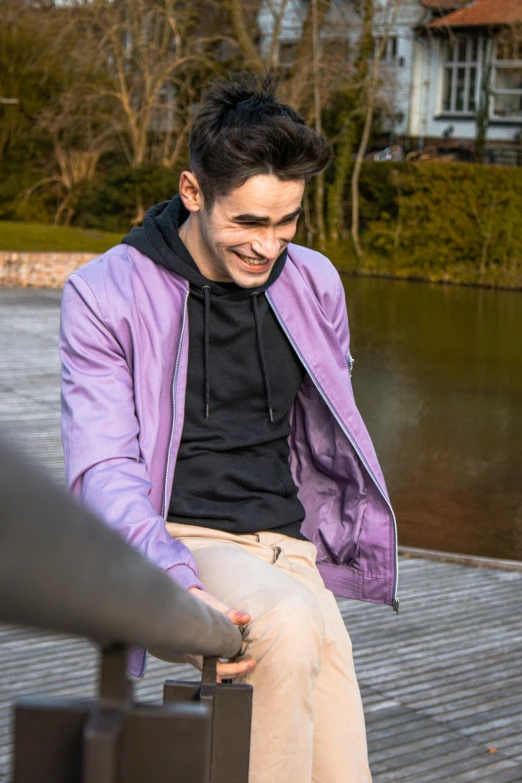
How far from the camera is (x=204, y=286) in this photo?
8.61 ft

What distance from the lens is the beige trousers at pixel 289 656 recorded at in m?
2.06

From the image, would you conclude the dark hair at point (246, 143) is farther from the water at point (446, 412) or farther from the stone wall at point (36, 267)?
the stone wall at point (36, 267)

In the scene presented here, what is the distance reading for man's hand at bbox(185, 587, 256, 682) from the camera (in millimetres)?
1947

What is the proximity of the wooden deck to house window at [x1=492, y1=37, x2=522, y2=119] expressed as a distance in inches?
1217

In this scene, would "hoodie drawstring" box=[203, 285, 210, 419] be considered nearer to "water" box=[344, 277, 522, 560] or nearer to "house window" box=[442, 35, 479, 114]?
"water" box=[344, 277, 522, 560]

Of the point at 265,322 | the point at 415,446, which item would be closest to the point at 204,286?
the point at 265,322

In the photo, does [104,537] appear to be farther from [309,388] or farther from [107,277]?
[309,388]

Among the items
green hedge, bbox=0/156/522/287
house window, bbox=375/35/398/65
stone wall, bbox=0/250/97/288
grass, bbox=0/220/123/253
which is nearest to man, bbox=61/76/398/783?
stone wall, bbox=0/250/97/288

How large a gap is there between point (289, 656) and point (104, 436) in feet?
1.92

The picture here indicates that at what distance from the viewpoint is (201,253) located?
2654mm

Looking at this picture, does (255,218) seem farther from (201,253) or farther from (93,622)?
(93,622)

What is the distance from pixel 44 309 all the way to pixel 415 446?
6.89 meters

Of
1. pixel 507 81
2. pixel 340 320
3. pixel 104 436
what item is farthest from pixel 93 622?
pixel 507 81

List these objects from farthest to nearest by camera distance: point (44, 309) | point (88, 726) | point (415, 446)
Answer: point (44, 309) → point (415, 446) → point (88, 726)
